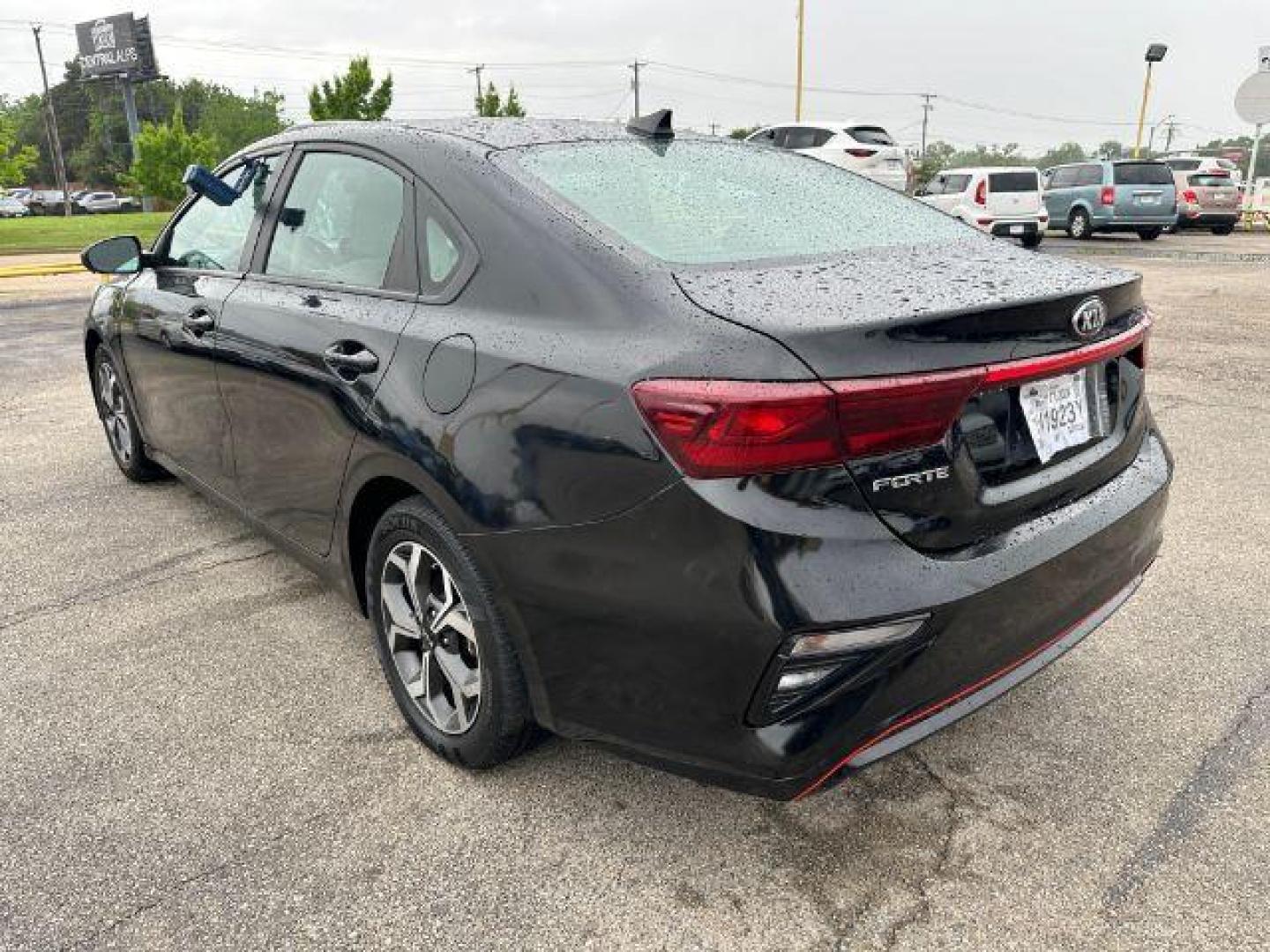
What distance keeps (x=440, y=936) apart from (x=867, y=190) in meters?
2.31

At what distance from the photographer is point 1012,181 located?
1797 centimetres

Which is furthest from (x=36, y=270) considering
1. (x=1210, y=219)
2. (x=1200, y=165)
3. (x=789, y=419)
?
(x=1200, y=165)

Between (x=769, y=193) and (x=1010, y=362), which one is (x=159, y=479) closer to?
(x=769, y=193)

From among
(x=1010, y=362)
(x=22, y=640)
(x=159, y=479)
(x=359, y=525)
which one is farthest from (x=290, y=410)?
(x=159, y=479)

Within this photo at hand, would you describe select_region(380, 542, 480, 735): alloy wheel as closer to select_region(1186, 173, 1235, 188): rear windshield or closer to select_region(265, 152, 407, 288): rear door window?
select_region(265, 152, 407, 288): rear door window

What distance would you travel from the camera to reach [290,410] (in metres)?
2.81

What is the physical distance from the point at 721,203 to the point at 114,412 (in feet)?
11.7

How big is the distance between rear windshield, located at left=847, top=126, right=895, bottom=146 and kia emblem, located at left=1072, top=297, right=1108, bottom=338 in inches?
650

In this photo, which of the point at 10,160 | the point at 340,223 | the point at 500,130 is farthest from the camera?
the point at 10,160

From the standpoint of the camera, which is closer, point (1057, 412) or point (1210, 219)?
point (1057, 412)

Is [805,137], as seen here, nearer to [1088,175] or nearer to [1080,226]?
[1088,175]

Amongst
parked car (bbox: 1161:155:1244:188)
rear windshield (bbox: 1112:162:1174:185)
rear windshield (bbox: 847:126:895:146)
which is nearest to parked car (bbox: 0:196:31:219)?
rear windshield (bbox: 847:126:895:146)

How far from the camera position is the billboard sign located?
2635 inches

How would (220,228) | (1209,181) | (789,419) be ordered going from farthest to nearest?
1. (1209,181)
2. (220,228)
3. (789,419)
